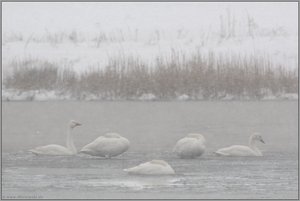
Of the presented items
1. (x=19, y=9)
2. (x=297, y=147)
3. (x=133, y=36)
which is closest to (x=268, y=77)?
(x=297, y=147)

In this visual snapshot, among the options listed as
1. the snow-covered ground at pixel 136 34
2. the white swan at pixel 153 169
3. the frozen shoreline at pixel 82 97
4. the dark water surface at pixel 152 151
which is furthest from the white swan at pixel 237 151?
the snow-covered ground at pixel 136 34

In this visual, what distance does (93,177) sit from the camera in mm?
8000

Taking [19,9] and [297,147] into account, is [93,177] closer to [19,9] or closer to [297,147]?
[297,147]

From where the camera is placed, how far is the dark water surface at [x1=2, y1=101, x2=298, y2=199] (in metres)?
7.20

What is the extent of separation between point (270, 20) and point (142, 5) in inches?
257

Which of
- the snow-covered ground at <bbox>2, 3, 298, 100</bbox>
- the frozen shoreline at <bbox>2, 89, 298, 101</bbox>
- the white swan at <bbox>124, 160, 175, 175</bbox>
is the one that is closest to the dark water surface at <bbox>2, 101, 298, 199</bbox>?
the white swan at <bbox>124, 160, 175, 175</bbox>

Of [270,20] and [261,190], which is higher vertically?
[270,20]

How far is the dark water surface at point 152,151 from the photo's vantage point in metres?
7.20

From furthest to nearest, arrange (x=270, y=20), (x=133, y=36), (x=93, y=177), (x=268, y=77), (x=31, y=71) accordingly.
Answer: (x=270, y=20) < (x=133, y=36) < (x=31, y=71) < (x=268, y=77) < (x=93, y=177)

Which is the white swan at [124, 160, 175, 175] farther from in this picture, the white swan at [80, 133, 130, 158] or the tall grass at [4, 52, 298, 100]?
the tall grass at [4, 52, 298, 100]

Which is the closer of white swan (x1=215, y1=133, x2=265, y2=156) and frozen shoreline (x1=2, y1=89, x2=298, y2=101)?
white swan (x1=215, y1=133, x2=265, y2=156)

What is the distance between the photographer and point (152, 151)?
33.9 feet

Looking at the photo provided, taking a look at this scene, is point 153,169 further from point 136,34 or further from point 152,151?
point 136,34

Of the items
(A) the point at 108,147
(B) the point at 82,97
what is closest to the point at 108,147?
(A) the point at 108,147
